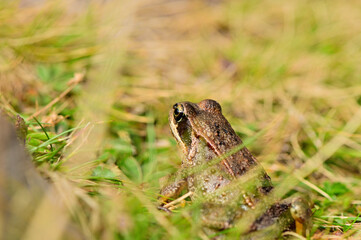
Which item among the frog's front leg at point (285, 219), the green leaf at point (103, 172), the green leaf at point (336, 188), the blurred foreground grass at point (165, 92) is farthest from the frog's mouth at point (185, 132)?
the green leaf at point (336, 188)

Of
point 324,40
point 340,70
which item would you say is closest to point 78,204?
point 340,70

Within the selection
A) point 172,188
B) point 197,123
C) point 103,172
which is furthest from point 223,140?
point 103,172

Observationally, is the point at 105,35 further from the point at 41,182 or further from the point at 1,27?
the point at 41,182

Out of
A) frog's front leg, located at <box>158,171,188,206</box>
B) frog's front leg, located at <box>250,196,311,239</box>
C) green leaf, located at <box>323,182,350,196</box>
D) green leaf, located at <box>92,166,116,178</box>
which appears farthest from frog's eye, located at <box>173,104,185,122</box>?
green leaf, located at <box>323,182,350,196</box>

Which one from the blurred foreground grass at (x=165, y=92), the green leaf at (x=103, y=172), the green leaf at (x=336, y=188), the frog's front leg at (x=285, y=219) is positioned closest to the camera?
the frog's front leg at (x=285, y=219)

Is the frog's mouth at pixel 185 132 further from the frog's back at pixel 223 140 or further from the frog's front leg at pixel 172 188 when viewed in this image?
the frog's front leg at pixel 172 188

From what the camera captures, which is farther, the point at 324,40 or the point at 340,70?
the point at 324,40
